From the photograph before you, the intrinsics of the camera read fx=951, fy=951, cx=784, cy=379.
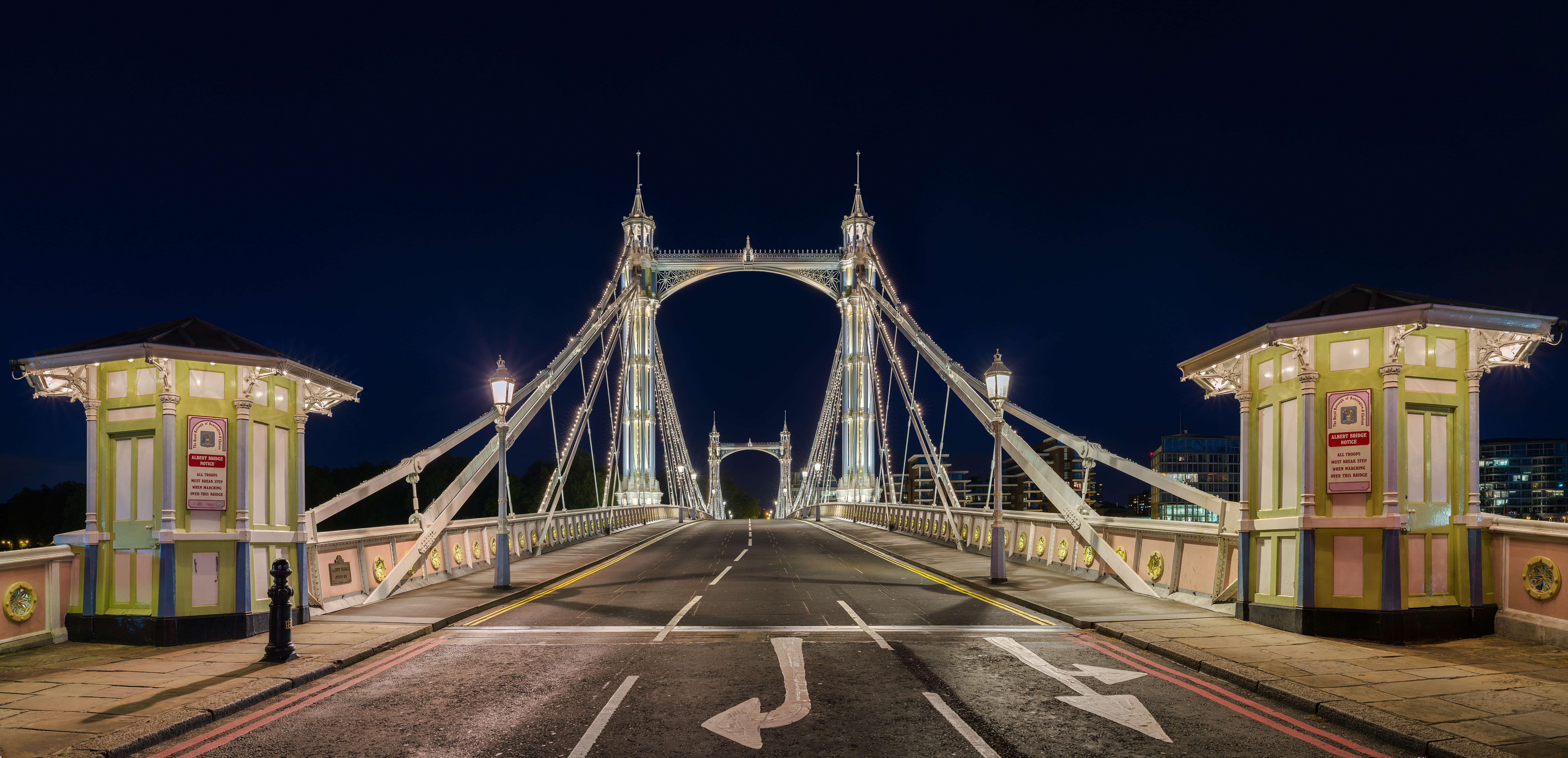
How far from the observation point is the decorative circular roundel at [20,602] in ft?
32.7

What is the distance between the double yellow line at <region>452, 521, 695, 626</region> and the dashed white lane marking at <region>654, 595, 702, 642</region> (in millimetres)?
2477

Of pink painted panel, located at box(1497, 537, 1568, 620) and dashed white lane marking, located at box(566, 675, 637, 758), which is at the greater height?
pink painted panel, located at box(1497, 537, 1568, 620)

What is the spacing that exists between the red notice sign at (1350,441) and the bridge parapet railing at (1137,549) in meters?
2.04

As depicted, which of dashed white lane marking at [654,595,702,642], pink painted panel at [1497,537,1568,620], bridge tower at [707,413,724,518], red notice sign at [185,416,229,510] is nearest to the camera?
pink painted panel at [1497,537,1568,620]

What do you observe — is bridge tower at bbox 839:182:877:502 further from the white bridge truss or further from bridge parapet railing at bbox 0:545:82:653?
bridge parapet railing at bbox 0:545:82:653

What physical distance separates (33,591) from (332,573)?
12.1ft

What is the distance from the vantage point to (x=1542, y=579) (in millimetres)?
10094

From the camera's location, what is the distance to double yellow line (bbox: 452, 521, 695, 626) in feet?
41.7

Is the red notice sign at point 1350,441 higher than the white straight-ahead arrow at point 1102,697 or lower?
higher

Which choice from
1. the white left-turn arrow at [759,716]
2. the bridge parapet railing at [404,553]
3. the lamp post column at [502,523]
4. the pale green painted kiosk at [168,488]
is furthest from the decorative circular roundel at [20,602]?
the white left-turn arrow at [759,716]

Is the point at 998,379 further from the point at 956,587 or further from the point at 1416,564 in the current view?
the point at 1416,564

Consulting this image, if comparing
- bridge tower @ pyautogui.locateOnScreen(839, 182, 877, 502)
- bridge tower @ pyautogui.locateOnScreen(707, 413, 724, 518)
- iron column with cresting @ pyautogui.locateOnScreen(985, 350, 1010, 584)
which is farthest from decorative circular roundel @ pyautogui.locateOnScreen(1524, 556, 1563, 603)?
bridge tower @ pyautogui.locateOnScreen(707, 413, 724, 518)

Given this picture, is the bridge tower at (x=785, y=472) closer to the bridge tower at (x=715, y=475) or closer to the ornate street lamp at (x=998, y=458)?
the bridge tower at (x=715, y=475)

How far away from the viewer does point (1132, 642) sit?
10508 millimetres
